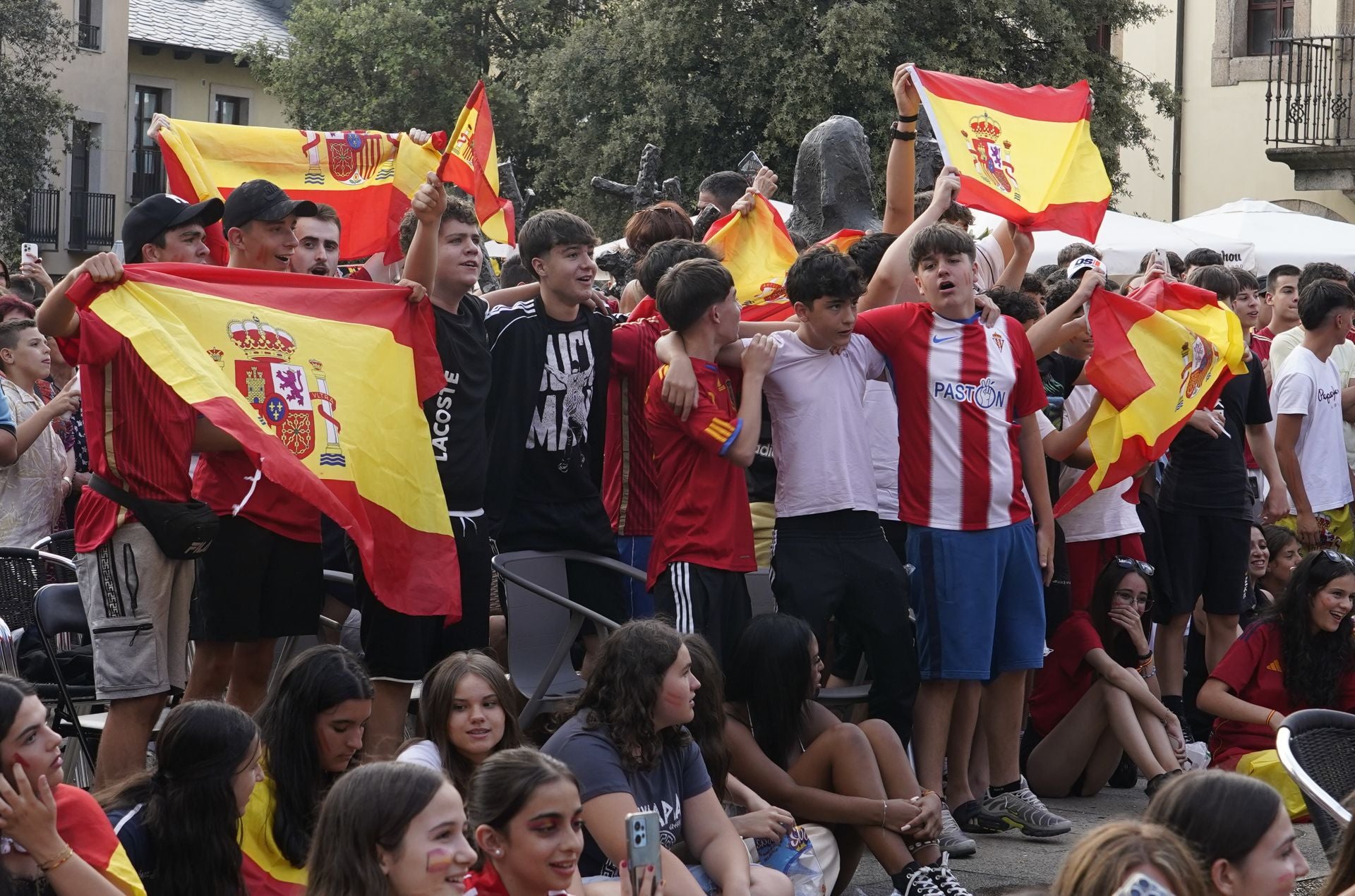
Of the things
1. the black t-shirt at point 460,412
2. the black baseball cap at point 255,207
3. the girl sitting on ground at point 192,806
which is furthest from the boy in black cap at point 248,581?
the girl sitting on ground at point 192,806

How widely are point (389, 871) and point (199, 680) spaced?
6.51ft

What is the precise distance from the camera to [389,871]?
154 inches

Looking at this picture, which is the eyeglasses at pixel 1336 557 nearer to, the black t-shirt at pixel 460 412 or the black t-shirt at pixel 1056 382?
the black t-shirt at pixel 1056 382

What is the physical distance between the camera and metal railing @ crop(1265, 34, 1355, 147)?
2673cm

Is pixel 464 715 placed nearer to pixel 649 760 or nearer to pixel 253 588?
pixel 649 760

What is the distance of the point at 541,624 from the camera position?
632cm

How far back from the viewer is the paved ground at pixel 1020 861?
19.8 ft

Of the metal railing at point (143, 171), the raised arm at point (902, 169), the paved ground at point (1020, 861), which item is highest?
the metal railing at point (143, 171)

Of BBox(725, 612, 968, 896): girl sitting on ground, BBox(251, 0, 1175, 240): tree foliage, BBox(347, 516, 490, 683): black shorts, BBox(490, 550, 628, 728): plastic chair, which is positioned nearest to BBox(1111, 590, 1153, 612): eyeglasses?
BBox(725, 612, 968, 896): girl sitting on ground

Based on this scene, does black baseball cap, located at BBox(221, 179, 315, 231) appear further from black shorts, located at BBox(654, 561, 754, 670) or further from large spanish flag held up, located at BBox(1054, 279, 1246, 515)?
large spanish flag held up, located at BBox(1054, 279, 1246, 515)

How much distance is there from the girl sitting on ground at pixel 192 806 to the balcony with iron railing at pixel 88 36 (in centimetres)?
3951

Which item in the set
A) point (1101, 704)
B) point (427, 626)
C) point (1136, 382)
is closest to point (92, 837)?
point (427, 626)

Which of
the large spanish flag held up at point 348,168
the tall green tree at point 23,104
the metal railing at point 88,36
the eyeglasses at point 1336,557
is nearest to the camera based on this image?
the eyeglasses at point 1336,557

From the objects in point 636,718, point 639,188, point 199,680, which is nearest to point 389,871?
point 636,718
